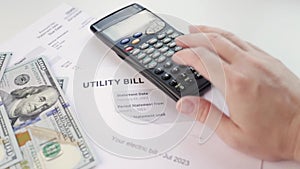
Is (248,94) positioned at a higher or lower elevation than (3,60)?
lower

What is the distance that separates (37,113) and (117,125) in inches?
3.8

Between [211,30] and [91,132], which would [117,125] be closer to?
[91,132]

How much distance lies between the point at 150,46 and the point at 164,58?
3 centimetres

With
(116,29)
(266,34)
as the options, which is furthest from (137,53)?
(266,34)

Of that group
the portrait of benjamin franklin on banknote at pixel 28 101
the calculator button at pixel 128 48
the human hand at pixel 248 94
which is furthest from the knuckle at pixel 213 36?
the portrait of benjamin franklin on banknote at pixel 28 101

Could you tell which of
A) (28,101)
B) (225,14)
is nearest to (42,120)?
(28,101)

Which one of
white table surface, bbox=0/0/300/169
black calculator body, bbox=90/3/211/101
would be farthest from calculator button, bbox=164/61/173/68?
white table surface, bbox=0/0/300/169

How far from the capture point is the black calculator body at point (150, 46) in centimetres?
49

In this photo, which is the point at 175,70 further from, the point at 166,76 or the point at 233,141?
the point at 233,141

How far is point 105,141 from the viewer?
46 centimetres

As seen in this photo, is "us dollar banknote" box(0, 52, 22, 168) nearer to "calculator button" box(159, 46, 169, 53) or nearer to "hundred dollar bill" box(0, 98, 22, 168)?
"hundred dollar bill" box(0, 98, 22, 168)

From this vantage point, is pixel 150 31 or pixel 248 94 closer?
pixel 248 94

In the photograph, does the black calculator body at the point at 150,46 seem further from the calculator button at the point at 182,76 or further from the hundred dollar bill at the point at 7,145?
the hundred dollar bill at the point at 7,145

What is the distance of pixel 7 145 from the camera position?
0.45 meters
